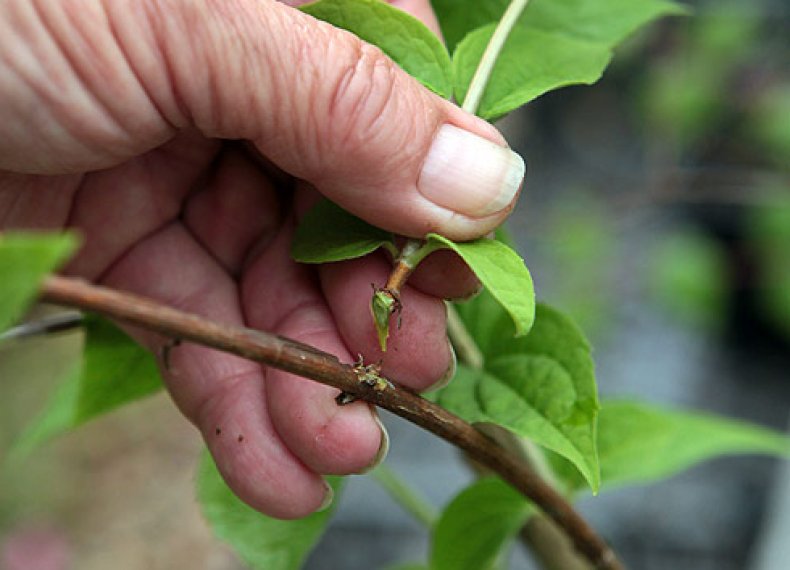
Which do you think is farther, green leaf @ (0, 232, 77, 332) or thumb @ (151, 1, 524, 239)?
thumb @ (151, 1, 524, 239)

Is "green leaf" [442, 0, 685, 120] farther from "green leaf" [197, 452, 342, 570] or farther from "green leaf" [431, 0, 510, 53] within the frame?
"green leaf" [197, 452, 342, 570]

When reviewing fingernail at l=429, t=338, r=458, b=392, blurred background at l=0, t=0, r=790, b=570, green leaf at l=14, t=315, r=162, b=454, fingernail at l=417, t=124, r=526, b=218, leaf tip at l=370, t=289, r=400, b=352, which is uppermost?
fingernail at l=417, t=124, r=526, b=218

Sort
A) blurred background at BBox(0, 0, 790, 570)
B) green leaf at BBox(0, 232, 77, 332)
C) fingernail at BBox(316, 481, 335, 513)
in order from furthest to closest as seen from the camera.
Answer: blurred background at BBox(0, 0, 790, 570), fingernail at BBox(316, 481, 335, 513), green leaf at BBox(0, 232, 77, 332)

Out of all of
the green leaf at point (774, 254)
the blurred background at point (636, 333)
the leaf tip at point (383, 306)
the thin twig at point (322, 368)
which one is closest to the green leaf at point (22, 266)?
the thin twig at point (322, 368)

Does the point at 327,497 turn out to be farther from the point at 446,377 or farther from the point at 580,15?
the point at 580,15

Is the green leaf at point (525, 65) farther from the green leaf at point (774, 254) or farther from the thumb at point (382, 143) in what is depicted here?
the green leaf at point (774, 254)

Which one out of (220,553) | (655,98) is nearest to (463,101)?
(220,553)

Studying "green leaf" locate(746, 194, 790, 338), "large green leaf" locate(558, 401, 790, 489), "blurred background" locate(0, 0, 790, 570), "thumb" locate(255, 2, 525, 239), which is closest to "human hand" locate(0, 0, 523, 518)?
"thumb" locate(255, 2, 525, 239)
